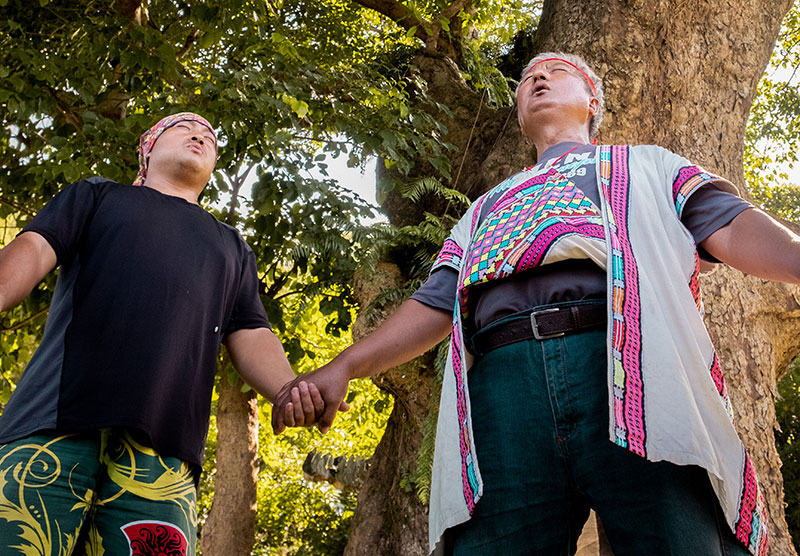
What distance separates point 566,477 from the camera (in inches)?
61.2

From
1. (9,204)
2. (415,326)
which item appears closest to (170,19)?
(9,204)

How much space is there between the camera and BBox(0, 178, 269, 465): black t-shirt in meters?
1.93

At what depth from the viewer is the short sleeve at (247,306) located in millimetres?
2439

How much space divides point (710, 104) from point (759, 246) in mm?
3053

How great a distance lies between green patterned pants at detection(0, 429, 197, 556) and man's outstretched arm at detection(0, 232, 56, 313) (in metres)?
0.37

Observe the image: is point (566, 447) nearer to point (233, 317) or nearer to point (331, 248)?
point (233, 317)

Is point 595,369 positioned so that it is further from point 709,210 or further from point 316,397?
point 316,397

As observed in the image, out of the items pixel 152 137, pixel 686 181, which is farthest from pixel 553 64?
pixel 152 137

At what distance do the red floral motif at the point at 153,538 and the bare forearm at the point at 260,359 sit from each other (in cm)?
48

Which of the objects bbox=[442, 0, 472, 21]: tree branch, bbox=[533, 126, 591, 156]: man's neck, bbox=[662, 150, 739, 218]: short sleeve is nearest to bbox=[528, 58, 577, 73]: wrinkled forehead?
bbox=[533, 126, 591, 156]: man's neck

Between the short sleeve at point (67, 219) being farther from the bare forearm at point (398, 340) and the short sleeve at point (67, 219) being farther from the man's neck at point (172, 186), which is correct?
the bare forearm at point (398, 340)

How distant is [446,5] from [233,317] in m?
4.50

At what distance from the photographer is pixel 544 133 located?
2234mm

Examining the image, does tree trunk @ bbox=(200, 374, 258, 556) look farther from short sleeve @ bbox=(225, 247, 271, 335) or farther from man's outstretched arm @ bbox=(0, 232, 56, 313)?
man's outstretched arm @ bbox=(0, 232, 56, 313)
